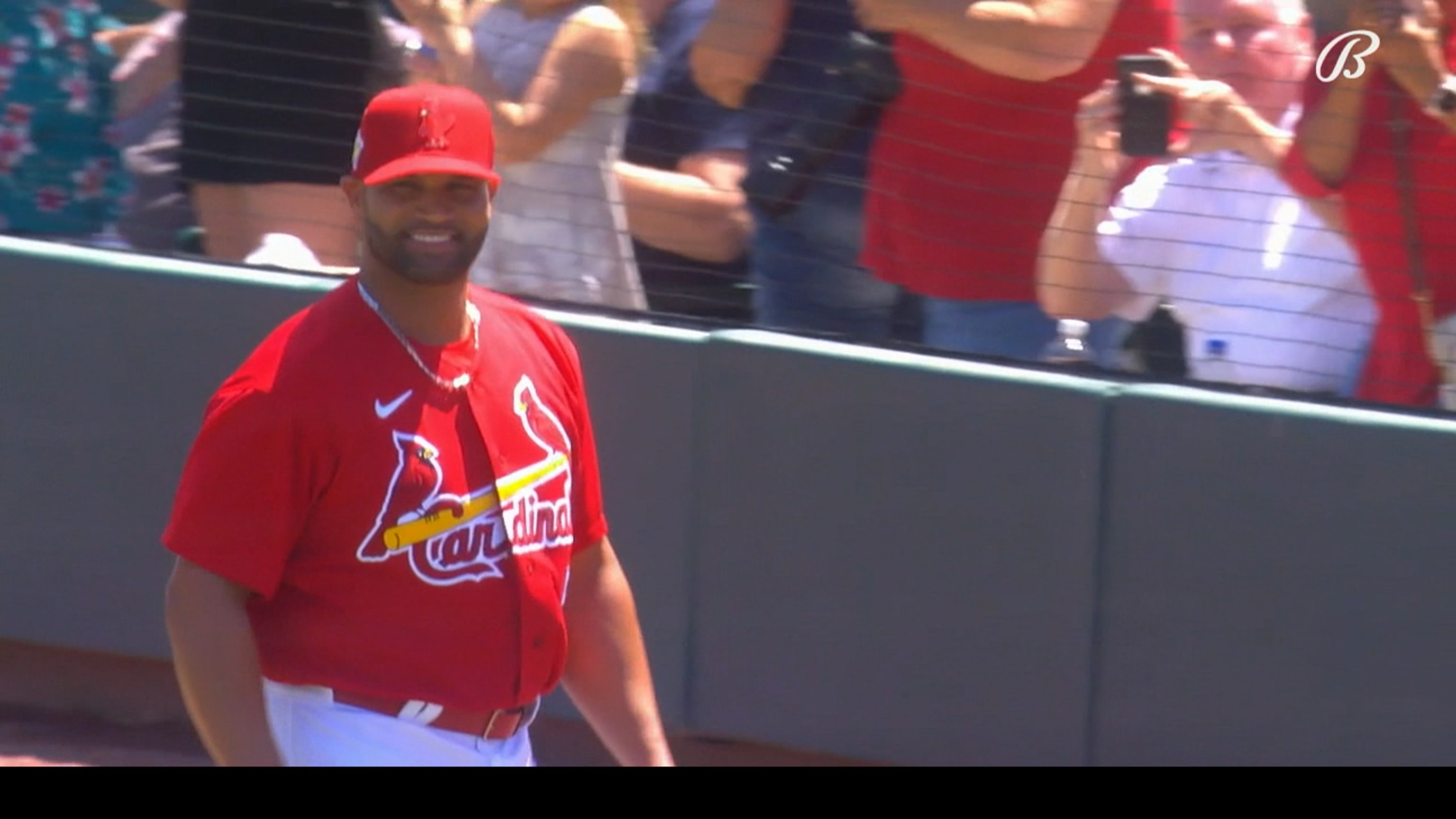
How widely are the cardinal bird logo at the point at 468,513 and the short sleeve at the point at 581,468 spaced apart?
0.30 feet

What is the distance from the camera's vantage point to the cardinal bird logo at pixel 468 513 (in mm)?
2723

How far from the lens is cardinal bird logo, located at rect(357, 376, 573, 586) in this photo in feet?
8.93

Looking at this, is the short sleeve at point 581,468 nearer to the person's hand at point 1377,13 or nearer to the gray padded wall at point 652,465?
the gray padded wall at point 652,465

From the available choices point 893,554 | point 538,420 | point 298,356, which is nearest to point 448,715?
point 538,420

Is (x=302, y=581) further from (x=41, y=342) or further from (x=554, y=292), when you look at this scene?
(x=41, y=342)

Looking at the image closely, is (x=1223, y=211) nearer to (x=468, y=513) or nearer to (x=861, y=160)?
(x=861, y=160)

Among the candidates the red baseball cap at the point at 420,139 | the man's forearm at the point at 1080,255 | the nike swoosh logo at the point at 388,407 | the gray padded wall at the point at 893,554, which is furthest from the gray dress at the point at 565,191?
the nike swoosh logo at the point at 388,407

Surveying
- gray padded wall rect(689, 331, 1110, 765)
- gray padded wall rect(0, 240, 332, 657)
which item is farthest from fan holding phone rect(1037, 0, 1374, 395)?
gray padded wall rect(0, 240, 332, 657)

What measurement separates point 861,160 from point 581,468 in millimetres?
1743

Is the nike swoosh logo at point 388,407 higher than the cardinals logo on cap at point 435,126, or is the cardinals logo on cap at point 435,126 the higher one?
the cardinals logo on cap at point 435,126

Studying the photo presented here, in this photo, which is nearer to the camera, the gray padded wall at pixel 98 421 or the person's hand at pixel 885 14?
the person's hand at pixel 885 14

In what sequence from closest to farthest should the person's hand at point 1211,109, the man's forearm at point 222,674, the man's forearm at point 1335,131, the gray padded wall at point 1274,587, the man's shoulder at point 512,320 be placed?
the man's forearm at point 222,674
the man's shoulder at point 512,320
the gray padded wall at point 1274,587
the man's forearm at point 1335,131
the person's hand at point 1211,109

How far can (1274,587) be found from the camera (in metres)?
4.07

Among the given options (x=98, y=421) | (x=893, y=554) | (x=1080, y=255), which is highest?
(x=1080, y=255)
